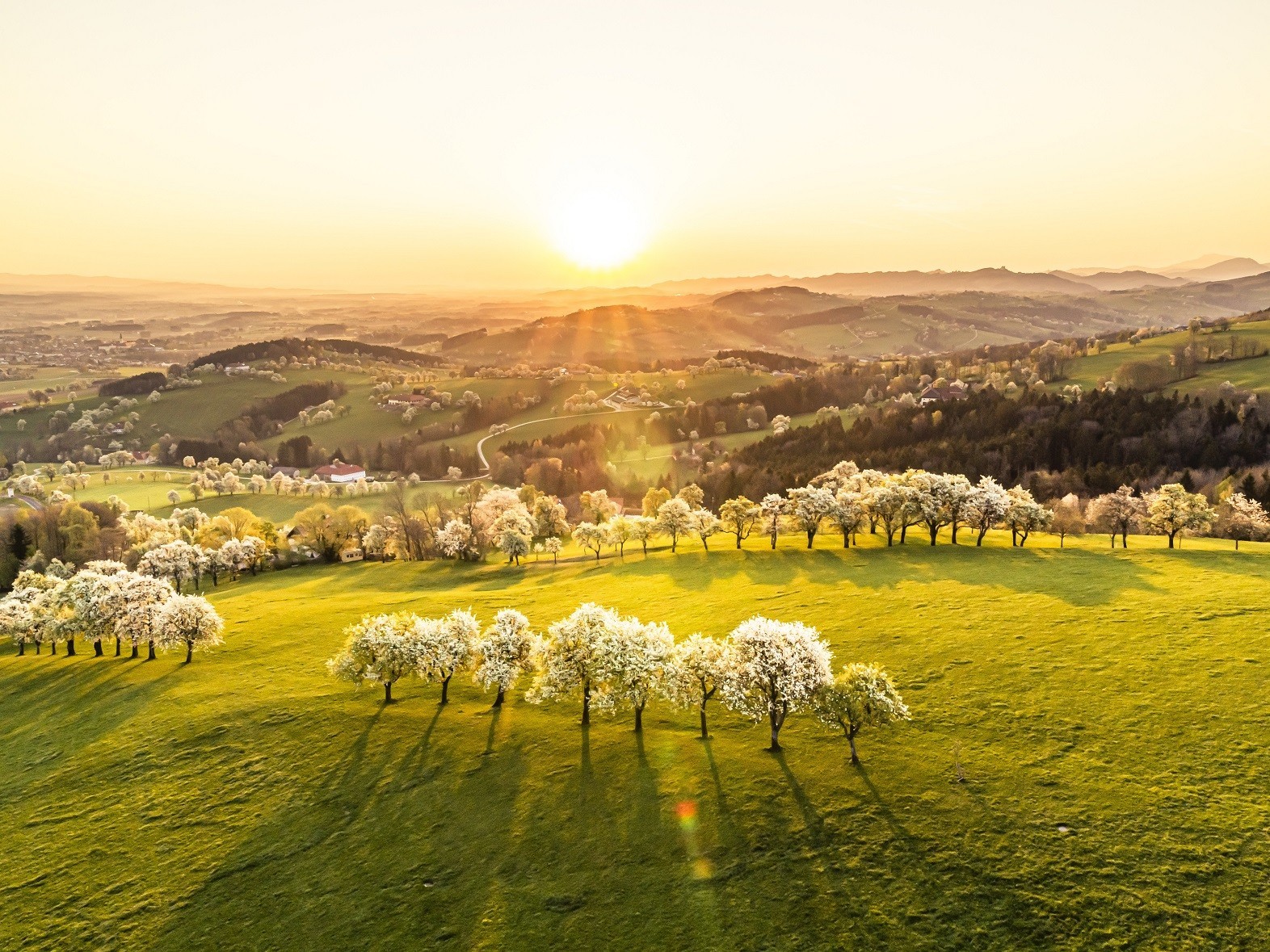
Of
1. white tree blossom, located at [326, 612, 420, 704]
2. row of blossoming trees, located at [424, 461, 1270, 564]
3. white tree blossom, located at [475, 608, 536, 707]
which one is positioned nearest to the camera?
white tree blossom, located at [475, 608, 536, 707]

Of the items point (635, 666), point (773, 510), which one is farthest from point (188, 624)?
point (773, 510)

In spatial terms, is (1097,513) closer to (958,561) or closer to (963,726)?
(958,561)

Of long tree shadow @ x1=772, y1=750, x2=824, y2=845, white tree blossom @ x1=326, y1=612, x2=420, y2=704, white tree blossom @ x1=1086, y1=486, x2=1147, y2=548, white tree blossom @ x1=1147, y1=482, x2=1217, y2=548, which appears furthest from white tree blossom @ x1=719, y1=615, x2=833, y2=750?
white tree blossom @ x1=1147, y1=482, x2=1217, y2=548

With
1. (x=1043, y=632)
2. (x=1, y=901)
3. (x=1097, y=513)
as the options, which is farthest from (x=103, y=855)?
(x=1097, y=513)

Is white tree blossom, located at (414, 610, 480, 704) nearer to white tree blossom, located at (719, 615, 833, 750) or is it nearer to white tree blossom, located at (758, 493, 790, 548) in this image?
white tree blossom, located at (719, 615, 833, 750)

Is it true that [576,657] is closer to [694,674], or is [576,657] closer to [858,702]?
[694,674]

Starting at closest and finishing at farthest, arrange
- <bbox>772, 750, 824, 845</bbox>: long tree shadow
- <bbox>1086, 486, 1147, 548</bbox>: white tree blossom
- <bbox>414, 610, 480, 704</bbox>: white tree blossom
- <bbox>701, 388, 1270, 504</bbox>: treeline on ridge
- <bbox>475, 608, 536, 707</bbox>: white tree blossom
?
<bbox>772, 750, 824, 845</bbox>: long tree shadow → <bbox>475, 608, 536, 707</bbox>: white tree blossom → <bbox>414, 610, 480, 704</bbox>: white tree blossom → <bbox>1086, 486, 1147, 548</bbox>: white tree blossom → <bbox>701, 388, 1270, 504</bbox>: treeline on ridge

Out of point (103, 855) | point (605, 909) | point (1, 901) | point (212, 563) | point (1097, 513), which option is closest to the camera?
point (605, 909)

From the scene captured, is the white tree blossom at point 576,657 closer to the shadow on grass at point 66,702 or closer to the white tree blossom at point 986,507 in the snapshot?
the shadow on grass at point 66,702
